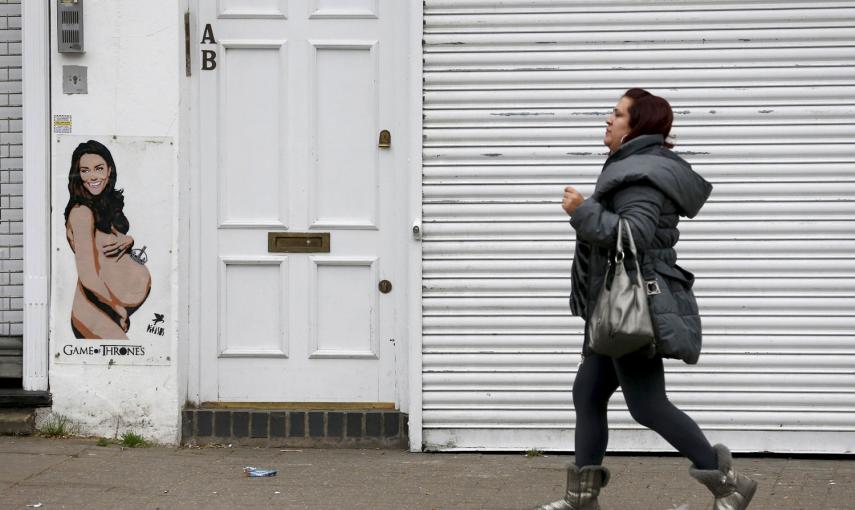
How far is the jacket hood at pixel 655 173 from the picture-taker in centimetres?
503

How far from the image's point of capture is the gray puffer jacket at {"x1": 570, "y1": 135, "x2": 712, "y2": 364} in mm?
4973

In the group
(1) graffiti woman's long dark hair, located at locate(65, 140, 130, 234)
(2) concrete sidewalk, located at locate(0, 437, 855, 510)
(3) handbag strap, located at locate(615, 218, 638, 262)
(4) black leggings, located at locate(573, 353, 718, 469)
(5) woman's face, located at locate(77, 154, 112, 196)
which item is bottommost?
(2) concrete sidewalk, located at locate(0, 437, 855, 510)

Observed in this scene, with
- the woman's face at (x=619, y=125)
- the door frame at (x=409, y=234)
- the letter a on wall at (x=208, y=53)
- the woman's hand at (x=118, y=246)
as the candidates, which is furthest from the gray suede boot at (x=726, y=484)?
the letter a on wall at (x=208, y=53)

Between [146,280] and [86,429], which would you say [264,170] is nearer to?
[146,280]

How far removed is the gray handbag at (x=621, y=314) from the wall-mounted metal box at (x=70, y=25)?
3583 mm

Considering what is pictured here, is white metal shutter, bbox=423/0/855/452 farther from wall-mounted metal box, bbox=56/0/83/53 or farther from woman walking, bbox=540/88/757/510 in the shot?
wall-mounted metal box, bbox=56/0/83/53

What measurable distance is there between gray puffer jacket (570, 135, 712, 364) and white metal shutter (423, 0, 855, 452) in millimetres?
1709

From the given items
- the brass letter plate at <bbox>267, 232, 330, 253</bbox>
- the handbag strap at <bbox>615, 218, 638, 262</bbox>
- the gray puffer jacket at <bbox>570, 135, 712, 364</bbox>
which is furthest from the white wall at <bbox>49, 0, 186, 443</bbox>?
the handbag strap at <bbox>615, 218, 638, 262</bbox>

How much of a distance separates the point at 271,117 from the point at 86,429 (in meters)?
2.10

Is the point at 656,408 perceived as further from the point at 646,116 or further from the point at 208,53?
the point at 208,53

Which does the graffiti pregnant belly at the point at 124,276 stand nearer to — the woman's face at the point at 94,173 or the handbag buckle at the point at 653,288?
the woman's face at the point at 94,173

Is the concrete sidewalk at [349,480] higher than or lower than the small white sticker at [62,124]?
lower

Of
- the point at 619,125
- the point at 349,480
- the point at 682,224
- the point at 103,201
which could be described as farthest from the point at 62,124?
the point at 682,224

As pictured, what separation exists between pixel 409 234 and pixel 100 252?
5.85 feet
